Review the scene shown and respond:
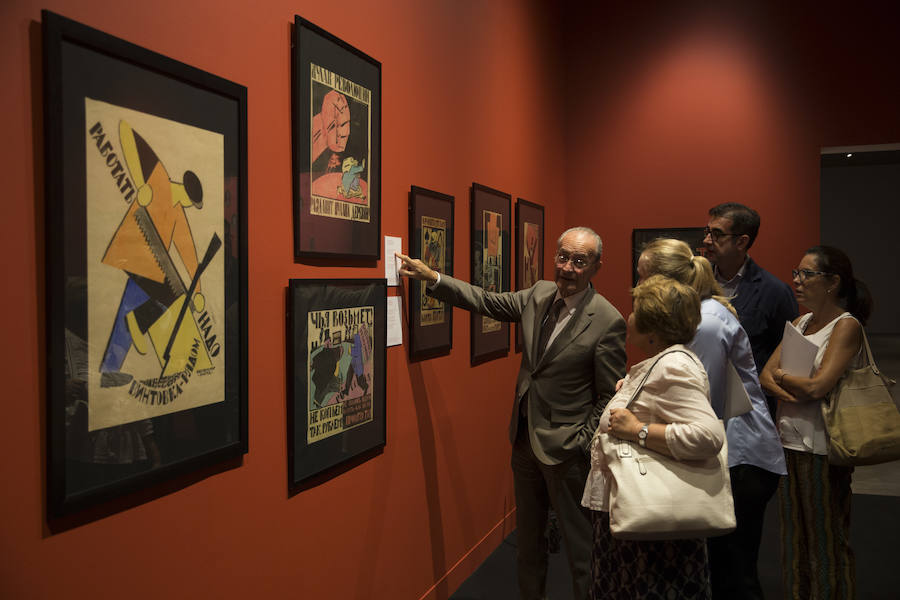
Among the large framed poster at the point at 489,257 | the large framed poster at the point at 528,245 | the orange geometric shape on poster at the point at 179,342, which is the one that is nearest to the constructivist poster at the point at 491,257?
the large framed poster at the point at 489,257

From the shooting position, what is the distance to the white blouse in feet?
6.06

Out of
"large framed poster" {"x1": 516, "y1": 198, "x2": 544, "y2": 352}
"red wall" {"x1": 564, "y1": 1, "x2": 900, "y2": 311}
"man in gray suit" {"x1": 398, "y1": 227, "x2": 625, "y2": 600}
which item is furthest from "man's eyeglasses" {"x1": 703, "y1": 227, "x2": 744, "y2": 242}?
"red wall" {"x1": 564, "y1": 1, "x2": 900, "y2": 311}

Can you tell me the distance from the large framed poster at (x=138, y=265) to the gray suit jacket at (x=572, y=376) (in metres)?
1.32

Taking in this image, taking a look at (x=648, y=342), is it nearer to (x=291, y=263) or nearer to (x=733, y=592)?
(x=291, y=263)

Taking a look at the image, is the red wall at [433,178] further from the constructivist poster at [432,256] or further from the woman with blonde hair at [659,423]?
the woman with blonde hair at [659,423]

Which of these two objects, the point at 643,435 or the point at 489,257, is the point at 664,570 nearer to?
the point at 643,435

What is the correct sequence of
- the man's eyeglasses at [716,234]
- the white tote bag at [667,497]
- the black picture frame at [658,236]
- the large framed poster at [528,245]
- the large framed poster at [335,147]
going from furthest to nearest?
the black picture frame at [658,236], the large framed poster at [528,245], the man's eyeglasses at [716,234], the large framed poster at [335,147], the white tote bag at [667,497]

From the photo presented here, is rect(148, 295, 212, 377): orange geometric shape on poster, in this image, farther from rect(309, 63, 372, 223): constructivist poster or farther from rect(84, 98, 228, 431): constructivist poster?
rect(309, 63, 372, 223): constructivist poster

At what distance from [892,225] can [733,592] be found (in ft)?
51.2

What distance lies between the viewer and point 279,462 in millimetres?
2168

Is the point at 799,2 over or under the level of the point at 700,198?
over

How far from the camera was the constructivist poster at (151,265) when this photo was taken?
1488 mm

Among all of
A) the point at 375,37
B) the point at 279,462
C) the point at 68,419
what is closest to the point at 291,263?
the point at 279,462

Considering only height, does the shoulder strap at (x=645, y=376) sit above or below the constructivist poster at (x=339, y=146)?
below
